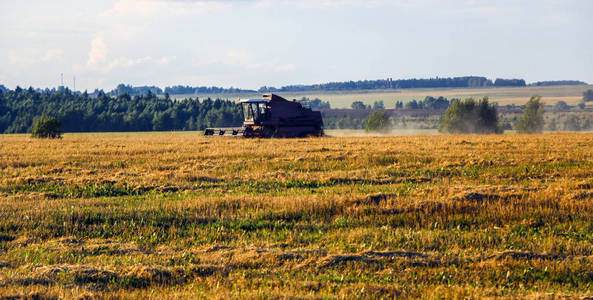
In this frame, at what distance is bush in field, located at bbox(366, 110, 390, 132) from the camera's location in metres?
92.6

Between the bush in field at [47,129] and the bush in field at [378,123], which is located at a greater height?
the bush in field at [47,129]

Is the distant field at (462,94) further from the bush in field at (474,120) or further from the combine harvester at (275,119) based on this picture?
the combine harvester at (275,119)

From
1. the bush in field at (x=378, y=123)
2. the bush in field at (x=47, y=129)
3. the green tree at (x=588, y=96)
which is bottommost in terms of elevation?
the bush in field at (x=378, y=123)

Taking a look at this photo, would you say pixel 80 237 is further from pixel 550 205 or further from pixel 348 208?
pixel 550 205

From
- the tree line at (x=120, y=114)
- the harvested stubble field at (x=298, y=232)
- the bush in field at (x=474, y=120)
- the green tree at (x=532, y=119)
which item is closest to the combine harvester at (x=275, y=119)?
the harvested stubble field at (x=298, y=232)

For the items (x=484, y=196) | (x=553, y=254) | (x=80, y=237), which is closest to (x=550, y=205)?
(x=484, y=196)

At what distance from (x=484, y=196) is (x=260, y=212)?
19.0 feet

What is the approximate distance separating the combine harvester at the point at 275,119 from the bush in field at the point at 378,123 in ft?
131

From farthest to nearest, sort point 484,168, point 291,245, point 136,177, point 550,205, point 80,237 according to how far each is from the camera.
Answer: point 484,168
point 136,177
point 550,205
point 80,237
point 291,245

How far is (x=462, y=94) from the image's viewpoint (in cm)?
15850

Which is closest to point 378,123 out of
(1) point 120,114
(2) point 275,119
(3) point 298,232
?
(2) point 275,119

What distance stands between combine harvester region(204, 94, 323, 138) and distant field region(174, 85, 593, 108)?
8443 centimetres

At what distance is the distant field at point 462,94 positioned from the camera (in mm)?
143250

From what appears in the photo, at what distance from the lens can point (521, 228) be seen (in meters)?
13.3
